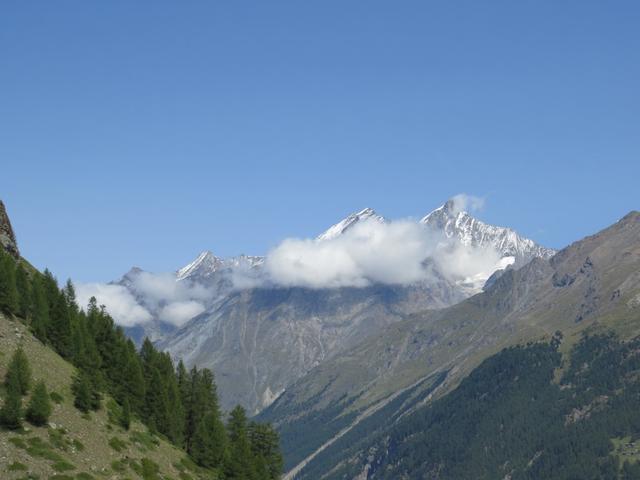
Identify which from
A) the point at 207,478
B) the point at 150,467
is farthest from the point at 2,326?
the point at 207,478

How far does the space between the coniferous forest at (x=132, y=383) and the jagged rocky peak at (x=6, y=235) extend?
4127 millimetres

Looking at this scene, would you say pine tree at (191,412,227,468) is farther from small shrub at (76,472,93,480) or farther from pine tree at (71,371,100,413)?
small shrub at (76,472,93,480)

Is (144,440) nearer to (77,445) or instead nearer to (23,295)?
(77,445)

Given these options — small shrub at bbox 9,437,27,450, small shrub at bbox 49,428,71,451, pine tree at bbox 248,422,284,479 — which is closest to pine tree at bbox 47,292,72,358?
small shrub at bbox 49,428,71,451

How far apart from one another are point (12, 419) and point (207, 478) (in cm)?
3172

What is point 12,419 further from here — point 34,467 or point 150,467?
point 150,467

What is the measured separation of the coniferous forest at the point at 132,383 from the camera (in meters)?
96.6

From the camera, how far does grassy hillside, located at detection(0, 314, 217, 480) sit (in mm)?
69062

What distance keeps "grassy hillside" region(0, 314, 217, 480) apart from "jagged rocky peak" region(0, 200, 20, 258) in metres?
26.7

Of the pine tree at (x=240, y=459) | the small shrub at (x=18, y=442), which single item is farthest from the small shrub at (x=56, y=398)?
the pine tree at (x=240, y=459)

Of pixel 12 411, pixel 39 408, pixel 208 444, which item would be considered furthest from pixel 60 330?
pixel 12 411

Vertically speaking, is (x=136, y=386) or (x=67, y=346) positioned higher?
(x=67, y=346)

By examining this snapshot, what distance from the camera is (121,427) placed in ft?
290

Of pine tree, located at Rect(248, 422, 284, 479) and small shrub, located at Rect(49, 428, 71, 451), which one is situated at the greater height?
small shrub, located at Rect(49, 428, 71, 451)
